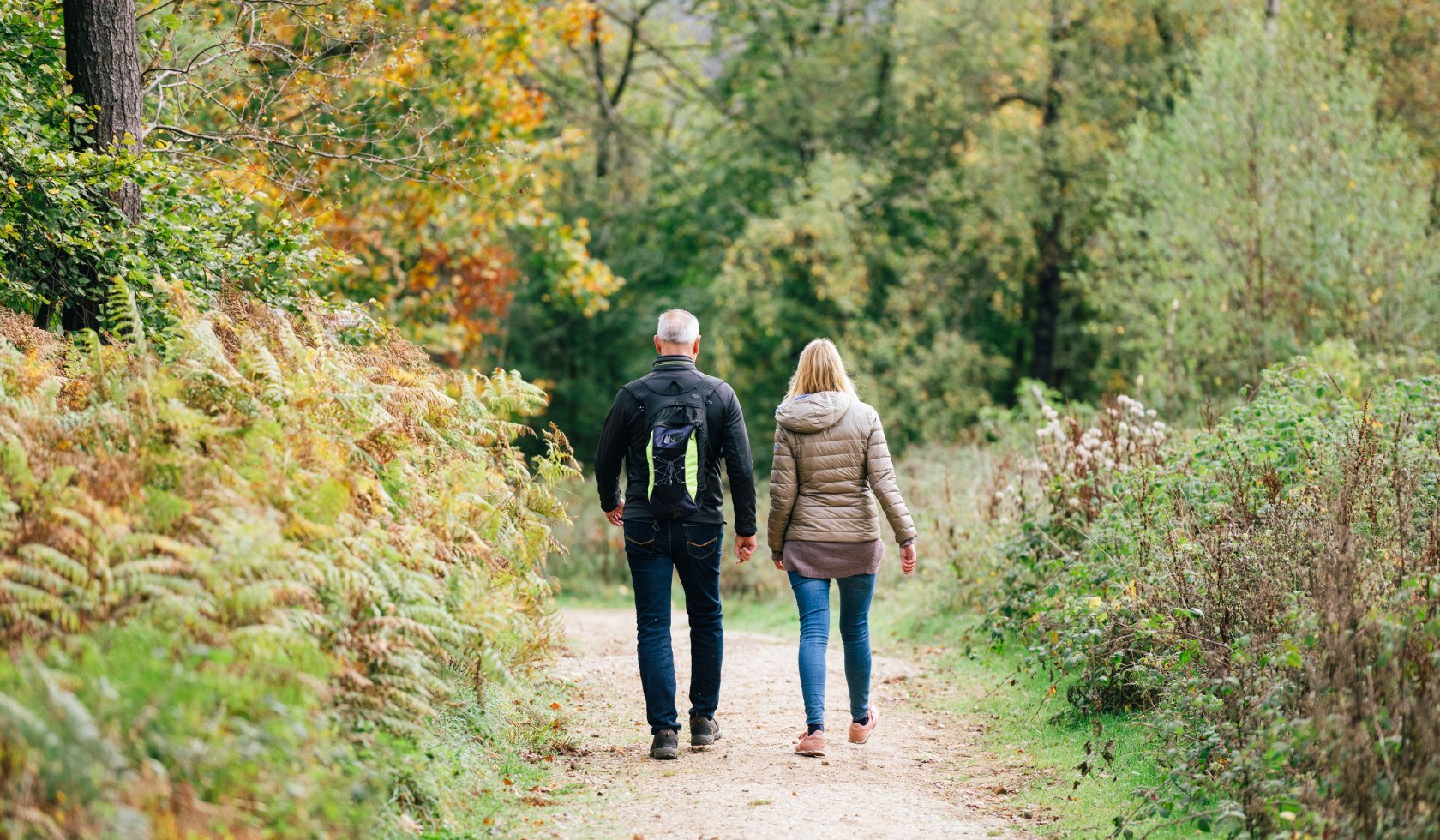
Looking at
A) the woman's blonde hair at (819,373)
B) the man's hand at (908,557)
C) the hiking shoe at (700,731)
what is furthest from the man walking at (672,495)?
the man's hand at (908,557)

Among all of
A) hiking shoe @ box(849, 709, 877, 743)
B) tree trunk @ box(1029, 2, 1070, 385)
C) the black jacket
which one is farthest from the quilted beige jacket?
tree trunk @ box(1029, 2, 1070, 385)

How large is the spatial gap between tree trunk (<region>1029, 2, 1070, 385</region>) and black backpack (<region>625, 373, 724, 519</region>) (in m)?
18.2

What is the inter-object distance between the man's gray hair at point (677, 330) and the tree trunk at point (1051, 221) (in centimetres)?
1792

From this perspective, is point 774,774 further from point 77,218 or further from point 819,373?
point 77,218

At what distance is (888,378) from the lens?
74.1 feet

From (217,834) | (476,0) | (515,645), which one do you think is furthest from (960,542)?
(217,834)

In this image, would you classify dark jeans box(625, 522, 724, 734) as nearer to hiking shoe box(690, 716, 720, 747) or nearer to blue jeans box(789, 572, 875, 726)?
hiking shoe box(690, 716, 720, 747)

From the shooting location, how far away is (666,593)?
21.6 feet

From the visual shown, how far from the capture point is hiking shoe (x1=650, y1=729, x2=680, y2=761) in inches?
255

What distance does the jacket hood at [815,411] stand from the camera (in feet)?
21.6

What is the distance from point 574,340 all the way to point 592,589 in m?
9.60

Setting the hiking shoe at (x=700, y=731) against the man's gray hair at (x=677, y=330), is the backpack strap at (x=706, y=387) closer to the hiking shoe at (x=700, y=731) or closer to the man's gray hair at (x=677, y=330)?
the man's gray hair at (x=677, y=330)

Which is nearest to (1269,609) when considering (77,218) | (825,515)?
(825,515)

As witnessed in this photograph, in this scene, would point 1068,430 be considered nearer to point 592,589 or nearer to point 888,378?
point 592,589
